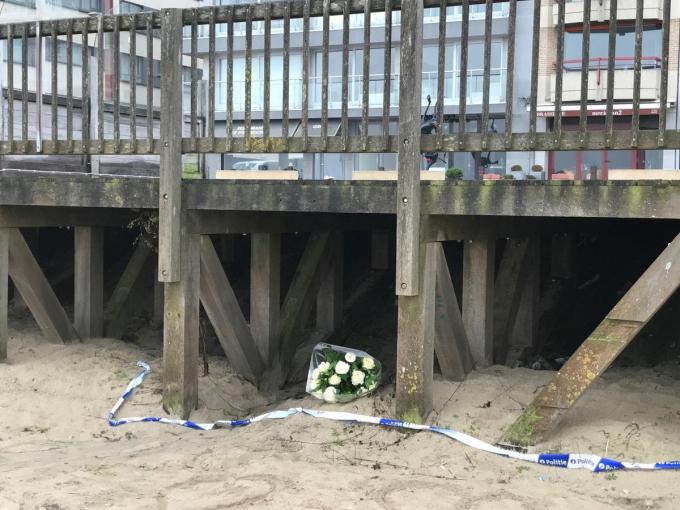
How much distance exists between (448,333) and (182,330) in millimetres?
2429

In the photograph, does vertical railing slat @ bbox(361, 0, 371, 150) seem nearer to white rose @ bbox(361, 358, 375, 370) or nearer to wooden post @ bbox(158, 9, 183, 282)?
wooden post @ bbox(158, 9, 183, 282)

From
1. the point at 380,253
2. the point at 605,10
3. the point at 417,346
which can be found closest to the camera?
the point at 417,346

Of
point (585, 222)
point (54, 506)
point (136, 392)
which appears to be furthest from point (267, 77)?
point (585, 222)

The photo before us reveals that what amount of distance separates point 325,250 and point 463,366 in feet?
10.6

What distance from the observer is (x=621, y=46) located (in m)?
27.5

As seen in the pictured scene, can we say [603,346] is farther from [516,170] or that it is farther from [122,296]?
[516,170]

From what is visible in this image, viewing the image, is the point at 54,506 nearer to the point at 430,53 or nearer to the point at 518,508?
the point at 518,508

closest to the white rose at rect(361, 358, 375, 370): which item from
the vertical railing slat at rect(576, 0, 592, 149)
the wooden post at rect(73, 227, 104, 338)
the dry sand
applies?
the dry sand

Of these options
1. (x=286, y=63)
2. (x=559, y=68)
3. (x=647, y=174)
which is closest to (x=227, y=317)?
(x=286, y=63)

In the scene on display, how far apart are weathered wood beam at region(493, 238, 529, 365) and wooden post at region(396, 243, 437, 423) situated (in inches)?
99.2

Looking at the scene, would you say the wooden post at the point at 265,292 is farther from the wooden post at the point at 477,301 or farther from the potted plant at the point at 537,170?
the potted plant at the point at 537,170

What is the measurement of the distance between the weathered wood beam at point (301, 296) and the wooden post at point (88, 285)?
2.34m

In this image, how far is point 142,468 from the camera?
6.73 metres

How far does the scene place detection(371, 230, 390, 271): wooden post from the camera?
42.2 ft
